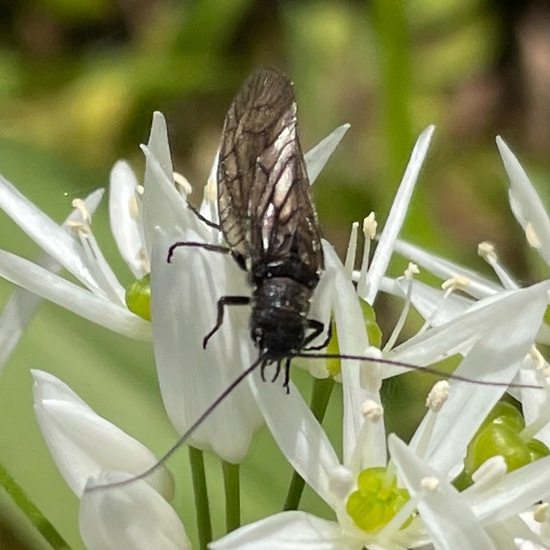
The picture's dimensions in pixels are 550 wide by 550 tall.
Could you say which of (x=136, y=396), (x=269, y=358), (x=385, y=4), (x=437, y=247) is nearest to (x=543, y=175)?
(x=437, y=247)

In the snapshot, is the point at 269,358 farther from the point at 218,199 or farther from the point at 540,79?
the point at 540,79

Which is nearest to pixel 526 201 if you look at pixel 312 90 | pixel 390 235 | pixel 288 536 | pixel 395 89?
pixel 390 235

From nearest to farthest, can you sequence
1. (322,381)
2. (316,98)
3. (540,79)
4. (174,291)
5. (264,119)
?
(174,291) < (322,381) < (264,119) < (316,98) < (540,79)

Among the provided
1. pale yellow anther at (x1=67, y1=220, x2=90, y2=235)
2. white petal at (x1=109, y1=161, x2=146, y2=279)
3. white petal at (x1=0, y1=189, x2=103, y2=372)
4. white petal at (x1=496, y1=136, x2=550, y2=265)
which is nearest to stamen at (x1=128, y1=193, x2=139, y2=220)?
white petal at (x1=109, y1=161, x2=146, y2=279)

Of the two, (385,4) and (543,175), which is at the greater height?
(385,4)

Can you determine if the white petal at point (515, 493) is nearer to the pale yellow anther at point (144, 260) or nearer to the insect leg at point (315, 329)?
the insect leg at point (315, 329)

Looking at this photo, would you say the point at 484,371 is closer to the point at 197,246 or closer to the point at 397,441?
the point at 397,441
